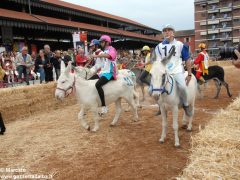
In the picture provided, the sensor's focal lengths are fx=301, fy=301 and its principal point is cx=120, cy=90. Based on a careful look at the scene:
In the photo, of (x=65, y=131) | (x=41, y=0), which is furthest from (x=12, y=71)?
(x=41, y=0)

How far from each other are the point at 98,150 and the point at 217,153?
3.55 metres

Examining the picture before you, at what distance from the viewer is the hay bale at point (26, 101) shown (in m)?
12.5

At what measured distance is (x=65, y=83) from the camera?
346 inches

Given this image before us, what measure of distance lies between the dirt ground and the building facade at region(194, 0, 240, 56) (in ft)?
271

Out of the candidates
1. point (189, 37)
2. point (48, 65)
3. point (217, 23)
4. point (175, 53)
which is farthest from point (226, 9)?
point (175, 53)

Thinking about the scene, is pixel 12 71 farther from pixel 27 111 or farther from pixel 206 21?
pixel 206 21

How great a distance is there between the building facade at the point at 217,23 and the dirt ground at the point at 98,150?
82.7 meters

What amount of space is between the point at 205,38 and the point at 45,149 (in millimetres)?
93202

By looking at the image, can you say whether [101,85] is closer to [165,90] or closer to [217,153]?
[165,90]

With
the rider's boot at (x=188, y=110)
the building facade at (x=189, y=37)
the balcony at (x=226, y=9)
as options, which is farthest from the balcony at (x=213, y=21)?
the rider's boot at (x=188, y=110)

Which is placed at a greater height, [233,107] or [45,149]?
[233,107]

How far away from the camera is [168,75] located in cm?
691

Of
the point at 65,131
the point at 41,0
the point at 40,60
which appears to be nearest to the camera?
the point at 65,131

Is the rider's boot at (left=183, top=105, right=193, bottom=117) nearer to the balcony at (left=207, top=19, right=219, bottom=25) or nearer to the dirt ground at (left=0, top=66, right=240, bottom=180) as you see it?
the dirt ground at (left=0, top=66, right=240, bottom=180)
